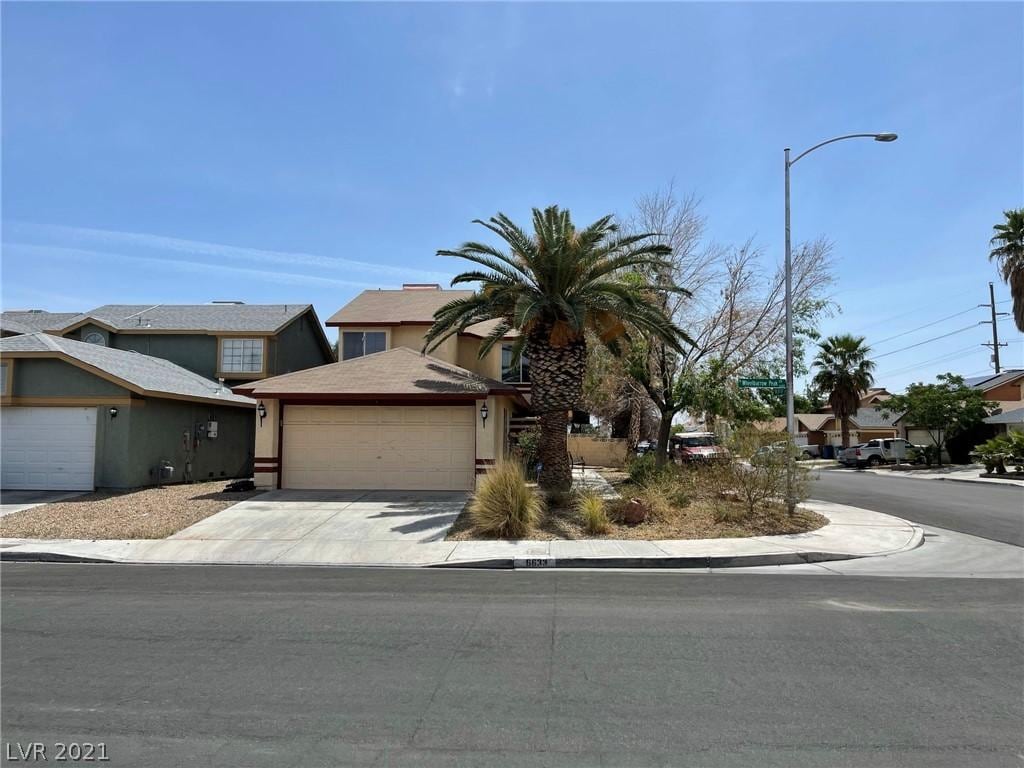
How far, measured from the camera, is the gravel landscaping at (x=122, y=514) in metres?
13.2

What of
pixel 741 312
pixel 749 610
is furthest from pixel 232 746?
pixel 741 312

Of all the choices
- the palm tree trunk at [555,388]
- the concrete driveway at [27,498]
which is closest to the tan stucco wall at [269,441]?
the concrete driveway at [27,498]

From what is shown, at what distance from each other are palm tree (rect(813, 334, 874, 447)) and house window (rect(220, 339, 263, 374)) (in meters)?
39.0

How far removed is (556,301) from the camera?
16.6m

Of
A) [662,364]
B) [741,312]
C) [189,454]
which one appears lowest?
[189,454]

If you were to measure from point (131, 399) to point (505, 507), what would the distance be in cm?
1155

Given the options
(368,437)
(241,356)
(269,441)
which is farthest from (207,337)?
(368,437)

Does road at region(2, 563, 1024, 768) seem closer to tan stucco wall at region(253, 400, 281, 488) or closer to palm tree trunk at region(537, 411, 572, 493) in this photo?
palm tree trunk at region(537, 411, 572, 493)

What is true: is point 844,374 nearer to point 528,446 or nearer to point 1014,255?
point 1014,255

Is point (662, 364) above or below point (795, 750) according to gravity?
above

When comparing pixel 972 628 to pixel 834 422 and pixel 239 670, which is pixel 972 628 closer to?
pixel 239 670

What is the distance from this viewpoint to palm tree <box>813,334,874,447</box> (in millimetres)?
47969

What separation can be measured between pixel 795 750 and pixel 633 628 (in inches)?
109

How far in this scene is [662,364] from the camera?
835 inches
